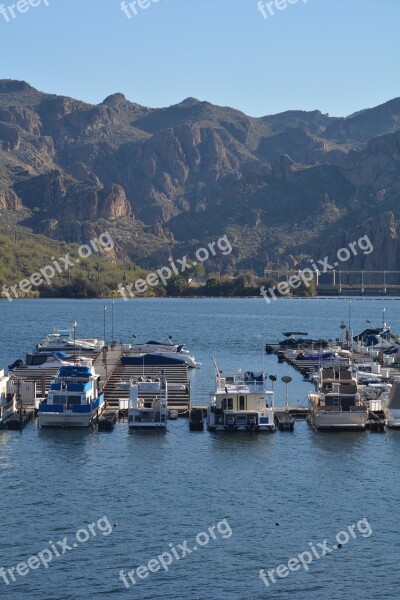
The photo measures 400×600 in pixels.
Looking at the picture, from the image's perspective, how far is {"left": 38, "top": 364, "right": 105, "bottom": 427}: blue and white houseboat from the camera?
6444 centimetres

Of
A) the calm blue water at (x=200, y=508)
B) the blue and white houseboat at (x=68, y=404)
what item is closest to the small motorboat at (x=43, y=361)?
the blue and white houseboat at (x=68, y=404)

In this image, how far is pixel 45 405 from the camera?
6456 cm

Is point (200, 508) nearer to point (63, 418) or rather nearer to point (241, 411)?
point (241, 411)

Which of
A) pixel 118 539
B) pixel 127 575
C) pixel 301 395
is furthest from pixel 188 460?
pixel 301 395

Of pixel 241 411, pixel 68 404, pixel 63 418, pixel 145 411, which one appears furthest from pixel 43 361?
pixel 241 411

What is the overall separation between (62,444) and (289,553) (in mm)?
21495

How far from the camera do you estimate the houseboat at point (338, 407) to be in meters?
64.4

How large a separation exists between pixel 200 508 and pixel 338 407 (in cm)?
1883

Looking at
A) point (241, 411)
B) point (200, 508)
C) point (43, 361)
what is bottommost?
point (200, 508)

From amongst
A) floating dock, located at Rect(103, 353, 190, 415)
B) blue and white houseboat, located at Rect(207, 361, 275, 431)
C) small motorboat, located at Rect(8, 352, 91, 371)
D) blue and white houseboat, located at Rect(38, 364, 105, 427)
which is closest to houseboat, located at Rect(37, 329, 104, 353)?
small motorboat, located at Rect(8, 352, 91, 371)

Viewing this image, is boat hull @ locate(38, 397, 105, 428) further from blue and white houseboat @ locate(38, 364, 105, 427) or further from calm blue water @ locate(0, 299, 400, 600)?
calm blue water @ locate(0, 299, 400, 600)

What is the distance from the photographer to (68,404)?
64.9 metres

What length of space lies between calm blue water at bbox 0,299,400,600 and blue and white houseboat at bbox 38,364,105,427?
0.91m

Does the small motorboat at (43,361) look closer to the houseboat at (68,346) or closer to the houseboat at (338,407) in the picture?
the houseboat at (68,346)
